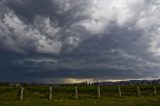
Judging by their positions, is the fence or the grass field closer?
the grass field

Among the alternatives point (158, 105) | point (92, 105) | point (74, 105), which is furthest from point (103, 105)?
point (158, 105)

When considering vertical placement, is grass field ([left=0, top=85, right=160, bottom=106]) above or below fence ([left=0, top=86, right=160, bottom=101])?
below

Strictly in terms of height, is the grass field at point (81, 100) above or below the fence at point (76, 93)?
below

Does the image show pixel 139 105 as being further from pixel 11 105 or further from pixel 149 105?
pixel 11 105

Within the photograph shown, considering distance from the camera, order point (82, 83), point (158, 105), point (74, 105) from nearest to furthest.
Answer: point (158, 105)
point (74, 105)
point (82, 83)

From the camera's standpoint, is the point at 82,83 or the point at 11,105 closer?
the point at 11,105

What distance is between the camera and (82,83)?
646ft

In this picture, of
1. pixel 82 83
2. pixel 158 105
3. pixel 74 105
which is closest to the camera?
pixel 158 105

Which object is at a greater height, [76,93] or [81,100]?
[76,93]

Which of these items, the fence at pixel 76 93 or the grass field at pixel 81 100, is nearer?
the grass field at pixel 81 100

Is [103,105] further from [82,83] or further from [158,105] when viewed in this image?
[82,83]

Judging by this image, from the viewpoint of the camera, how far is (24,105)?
39.9 m

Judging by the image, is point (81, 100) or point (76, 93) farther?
point (76, 93)

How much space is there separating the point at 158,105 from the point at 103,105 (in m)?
7.23
